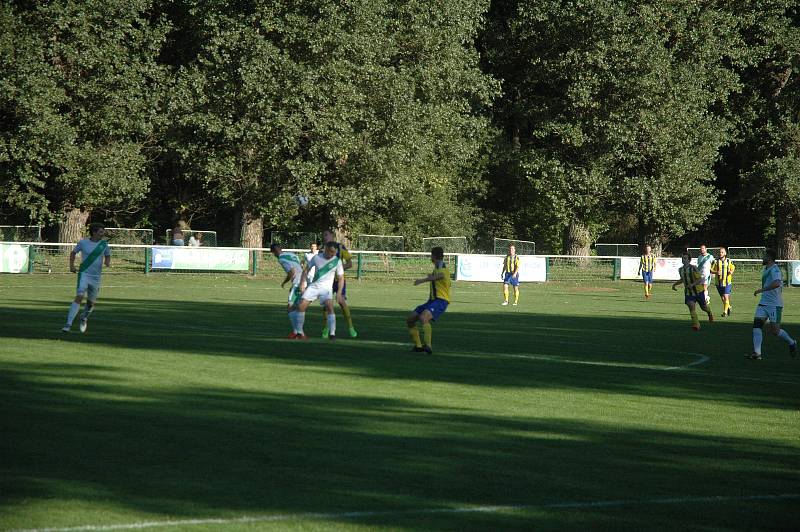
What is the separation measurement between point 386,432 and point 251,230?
4212 cm

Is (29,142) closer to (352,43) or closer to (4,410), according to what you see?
(352,43)

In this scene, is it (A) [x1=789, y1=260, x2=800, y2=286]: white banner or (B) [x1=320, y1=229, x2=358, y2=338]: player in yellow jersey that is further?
(A) [x1=789, y1=260, x2=800, y2=286]: white banner

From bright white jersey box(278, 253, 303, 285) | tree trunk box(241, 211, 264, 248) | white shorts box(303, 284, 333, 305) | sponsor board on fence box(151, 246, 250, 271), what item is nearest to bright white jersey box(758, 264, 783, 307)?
white shorts box(303, 284, 333, 305)

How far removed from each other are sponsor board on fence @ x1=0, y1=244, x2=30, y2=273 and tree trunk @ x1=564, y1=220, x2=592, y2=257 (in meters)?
27.8

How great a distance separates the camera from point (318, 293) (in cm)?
1927

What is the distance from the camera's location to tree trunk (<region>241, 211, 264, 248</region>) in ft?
169

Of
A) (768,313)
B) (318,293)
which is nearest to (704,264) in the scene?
(768,313)

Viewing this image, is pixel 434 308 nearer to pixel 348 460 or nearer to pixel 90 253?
pixel 90 253

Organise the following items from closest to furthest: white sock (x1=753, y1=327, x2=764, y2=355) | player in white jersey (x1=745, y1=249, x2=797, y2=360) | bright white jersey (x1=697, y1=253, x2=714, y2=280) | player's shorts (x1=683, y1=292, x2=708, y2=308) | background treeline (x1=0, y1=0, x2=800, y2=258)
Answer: player in white jersey (x1=745, y1=249, x2=797, y2=360)
white sock (x1=753, y1=327, x2=764, y2=355)
player's shorts (x1=683, y1=292, x2=708, y2=308)
bright white jersey (x1=697, y1=253, x2=714, y2=280)
background treeline (x1=0, y1=0, x2=800, y2=258)

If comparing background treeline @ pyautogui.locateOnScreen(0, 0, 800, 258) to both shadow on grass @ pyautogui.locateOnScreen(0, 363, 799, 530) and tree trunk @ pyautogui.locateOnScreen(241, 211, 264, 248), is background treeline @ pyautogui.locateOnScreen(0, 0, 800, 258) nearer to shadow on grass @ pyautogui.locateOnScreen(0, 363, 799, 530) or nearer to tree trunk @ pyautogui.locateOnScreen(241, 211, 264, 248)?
tree trunk @ pyautogui.locateOnScreen(241, 211, 264, 248)

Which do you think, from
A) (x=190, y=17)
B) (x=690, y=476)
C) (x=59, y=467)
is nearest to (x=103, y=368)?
(x=59, y=467)

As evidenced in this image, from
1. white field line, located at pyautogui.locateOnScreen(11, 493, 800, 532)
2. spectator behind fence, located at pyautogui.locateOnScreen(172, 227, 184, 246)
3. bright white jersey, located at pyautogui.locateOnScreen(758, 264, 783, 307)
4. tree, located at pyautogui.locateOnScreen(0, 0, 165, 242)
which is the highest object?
tree, located at pyautogui.locateOnScreen(0, 0, 165, 242)

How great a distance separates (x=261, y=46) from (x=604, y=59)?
688 inches

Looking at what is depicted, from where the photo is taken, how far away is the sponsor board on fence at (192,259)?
45.3m
